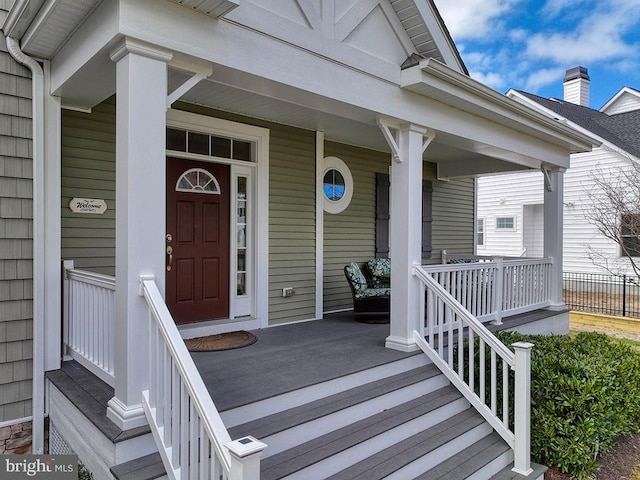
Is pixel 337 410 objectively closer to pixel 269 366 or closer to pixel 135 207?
pixel 269 366

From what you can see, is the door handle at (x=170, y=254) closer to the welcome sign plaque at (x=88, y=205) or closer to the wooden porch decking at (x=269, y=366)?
the welcome sign plaque at (x=88, y=205)

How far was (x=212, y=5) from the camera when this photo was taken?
8.78 ft

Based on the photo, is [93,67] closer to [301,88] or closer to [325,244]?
[301,88]

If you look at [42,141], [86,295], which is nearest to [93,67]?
[42,141]

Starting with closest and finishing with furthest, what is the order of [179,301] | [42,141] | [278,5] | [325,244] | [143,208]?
[143,208] < [278,5] < [42,141] < [179,301] < [325,244]

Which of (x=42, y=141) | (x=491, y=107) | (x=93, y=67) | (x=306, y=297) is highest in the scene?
(x=491, y=107)

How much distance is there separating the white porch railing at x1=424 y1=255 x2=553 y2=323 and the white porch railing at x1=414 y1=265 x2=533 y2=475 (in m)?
0.55

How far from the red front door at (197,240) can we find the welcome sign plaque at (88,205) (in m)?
0.67

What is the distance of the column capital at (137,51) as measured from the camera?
2488mm

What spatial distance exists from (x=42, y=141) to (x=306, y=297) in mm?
3363

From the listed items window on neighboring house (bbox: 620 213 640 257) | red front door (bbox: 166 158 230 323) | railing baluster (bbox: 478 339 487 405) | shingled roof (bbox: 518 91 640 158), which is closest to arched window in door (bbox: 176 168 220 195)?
red front door (bbox: 166 158 230 323)

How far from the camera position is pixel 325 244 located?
6.11 m

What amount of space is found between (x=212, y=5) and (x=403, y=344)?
312 cm

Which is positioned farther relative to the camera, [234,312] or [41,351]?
[234,312]
